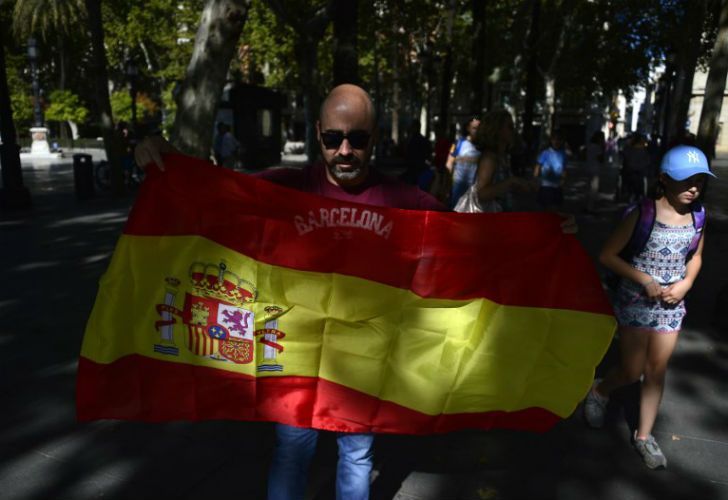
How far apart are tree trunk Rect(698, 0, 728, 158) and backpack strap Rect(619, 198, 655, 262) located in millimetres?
8011

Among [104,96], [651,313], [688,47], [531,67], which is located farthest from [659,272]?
[531,67]

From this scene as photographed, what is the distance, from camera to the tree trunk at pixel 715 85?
402 inches

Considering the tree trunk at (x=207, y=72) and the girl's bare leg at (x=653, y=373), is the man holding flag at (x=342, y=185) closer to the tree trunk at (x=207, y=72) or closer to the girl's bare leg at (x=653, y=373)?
the girl's bare leg at (x=653, y=373)

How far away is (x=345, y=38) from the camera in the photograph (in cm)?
957

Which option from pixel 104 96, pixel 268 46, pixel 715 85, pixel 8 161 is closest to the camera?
pixel 715 85

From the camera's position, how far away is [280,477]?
9.20ft

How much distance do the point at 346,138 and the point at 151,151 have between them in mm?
919

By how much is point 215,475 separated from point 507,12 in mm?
34589

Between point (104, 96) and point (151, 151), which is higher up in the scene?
point (104, 96)

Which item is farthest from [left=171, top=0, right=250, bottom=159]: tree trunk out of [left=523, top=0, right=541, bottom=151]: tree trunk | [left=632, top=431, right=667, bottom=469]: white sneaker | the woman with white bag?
[left=523, top=0, right=541, bottom=151]: tree trunk

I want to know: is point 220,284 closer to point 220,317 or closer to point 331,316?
point 220,317

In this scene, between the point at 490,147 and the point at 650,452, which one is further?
the point at 490,147

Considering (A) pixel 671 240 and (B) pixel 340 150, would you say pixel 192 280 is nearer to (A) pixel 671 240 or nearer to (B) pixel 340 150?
(B) pixel 340 150

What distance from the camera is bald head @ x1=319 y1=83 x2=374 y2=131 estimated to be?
2.62 meters
